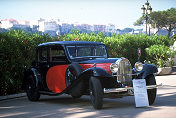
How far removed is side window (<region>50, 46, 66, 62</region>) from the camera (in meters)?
10.1

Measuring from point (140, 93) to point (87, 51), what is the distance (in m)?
2.45

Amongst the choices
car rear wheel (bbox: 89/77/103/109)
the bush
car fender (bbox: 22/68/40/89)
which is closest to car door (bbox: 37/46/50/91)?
car fender (bbox: 22/68/40/89)

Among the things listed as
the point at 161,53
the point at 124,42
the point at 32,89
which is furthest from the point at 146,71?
the point at 161,53

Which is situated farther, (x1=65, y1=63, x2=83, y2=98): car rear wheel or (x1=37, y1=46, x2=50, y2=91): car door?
(x1=37, y1=46, x2=50, y2=91): car door

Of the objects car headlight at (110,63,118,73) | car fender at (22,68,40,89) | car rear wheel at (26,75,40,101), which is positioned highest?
car headlight at (110,63,118,73)

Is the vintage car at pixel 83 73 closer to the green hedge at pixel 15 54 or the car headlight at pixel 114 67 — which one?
the car headlight at pixel 114 67

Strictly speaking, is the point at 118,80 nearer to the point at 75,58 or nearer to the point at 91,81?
the point at 91,81

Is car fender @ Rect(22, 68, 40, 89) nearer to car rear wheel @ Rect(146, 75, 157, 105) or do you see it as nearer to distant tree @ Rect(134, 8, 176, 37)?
car rear wheel @ Rect(146, 75, 157, 105)

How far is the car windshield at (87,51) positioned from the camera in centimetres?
1001

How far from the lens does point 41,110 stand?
898cm

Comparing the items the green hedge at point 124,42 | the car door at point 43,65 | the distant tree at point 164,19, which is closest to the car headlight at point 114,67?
the car door at point 43,65

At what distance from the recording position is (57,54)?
10250 mm

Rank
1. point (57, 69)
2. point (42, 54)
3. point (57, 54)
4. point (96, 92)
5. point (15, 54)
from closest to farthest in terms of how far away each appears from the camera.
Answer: point (96, 92)
point (57, 69)
point (57, 54)
point (42, 54)
point (15, 54)

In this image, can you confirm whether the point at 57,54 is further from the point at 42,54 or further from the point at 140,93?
the point at 140,93
